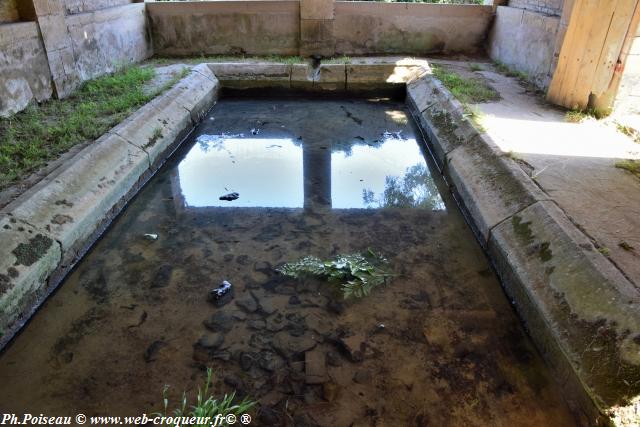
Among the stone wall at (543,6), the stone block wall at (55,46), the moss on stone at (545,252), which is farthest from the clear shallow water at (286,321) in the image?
the stone wall at (543,6)

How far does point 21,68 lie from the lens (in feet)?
16.4

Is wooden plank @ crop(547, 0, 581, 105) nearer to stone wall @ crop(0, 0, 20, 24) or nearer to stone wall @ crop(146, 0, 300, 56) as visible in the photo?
stone wall @ crop(146, 0, 300, 56)

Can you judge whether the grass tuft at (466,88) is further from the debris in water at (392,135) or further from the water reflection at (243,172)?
the water reflection at (243,172)

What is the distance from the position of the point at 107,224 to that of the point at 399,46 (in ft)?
22.9

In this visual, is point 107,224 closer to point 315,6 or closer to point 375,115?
point 375,115

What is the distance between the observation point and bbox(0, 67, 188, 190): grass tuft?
12.5ft

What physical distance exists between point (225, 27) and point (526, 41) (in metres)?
5.44

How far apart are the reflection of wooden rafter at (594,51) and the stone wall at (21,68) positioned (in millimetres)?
6286

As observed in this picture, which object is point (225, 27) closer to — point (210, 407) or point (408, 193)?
point (408, 193)

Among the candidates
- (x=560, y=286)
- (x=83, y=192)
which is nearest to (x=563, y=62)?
(x=560, y=286)

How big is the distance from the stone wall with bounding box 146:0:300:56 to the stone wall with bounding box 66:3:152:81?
38 centimetres

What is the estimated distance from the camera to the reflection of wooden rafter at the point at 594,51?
14.9ft

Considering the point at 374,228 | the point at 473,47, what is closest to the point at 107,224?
the point at 374,228

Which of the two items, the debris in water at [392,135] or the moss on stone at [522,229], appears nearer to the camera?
the moss on stone at [522,229]
